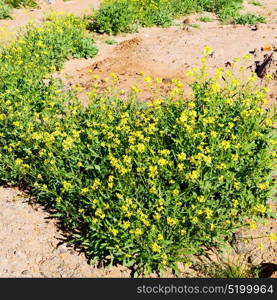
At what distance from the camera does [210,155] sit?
4727 millimetres

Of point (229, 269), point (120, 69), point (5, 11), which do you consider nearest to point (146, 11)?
point (120, 69)

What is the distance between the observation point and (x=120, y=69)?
30.6 feet

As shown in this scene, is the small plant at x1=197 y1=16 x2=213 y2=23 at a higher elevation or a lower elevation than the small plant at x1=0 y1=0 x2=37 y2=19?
higher

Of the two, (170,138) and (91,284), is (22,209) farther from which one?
(170,138)

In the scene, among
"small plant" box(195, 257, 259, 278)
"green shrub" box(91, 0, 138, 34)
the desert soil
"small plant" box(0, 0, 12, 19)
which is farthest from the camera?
"small plant" box(0, 0, 12, 19)

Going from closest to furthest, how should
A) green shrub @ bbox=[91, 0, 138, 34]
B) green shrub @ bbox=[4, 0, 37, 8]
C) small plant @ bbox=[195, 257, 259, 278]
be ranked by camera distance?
1. small plant @ bbox=[195, 257, 259, 278]
2. green shrub @ bbox=[91, 0, 138, 34]
3. green shrub @ bbox=[4, 0, 37, 8]

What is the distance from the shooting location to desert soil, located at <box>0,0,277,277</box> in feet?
14.8

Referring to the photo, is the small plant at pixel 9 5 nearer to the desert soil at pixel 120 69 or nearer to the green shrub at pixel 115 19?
the desert soil at pixel 120 69

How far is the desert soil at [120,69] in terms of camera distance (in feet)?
14.8

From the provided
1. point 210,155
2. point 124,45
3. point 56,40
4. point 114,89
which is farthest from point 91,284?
point 124,45

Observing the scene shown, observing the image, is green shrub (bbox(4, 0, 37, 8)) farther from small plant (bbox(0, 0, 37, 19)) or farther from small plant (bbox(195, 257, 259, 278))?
small plant (bbox(195, 257, 259, 278))

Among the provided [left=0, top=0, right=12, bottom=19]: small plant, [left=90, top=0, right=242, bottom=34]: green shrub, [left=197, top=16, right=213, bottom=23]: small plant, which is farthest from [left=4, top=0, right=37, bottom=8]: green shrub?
[left=197, top=16, right=213, bottom=23]: small plant

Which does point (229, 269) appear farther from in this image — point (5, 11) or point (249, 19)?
point (5, 11)

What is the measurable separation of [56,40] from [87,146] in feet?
19.6
